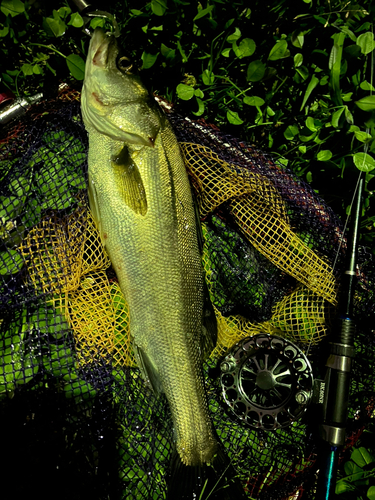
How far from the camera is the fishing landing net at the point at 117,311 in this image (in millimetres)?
2539

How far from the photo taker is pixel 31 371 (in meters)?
2.60

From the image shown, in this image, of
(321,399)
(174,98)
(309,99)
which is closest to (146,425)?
(321,399)

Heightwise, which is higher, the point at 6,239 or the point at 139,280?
the point at 6,239

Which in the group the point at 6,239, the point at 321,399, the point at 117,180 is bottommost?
the point at 321,399

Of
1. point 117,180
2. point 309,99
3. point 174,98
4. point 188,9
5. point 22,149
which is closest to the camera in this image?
→ point 117,180

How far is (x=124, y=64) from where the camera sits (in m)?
2.56

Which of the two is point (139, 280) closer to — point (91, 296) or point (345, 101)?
point (91, 296)

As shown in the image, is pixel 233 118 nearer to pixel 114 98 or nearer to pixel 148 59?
pixel 148 59

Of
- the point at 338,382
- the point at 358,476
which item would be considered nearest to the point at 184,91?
the point at 338,382

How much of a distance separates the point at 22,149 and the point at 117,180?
74 cm

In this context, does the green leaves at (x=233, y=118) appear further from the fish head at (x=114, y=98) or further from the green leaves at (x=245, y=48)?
the fish head at (x=114, y=98)

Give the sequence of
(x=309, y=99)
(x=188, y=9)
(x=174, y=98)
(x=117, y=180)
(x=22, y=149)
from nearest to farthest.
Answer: (x=117, y=180)
(x=22, y=149)
(x=188, y=9)
(x=174, y=98)
(x=309, y=99)

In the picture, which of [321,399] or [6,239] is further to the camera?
[321,399]

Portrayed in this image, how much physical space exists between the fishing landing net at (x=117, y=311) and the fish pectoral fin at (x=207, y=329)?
0.34m
